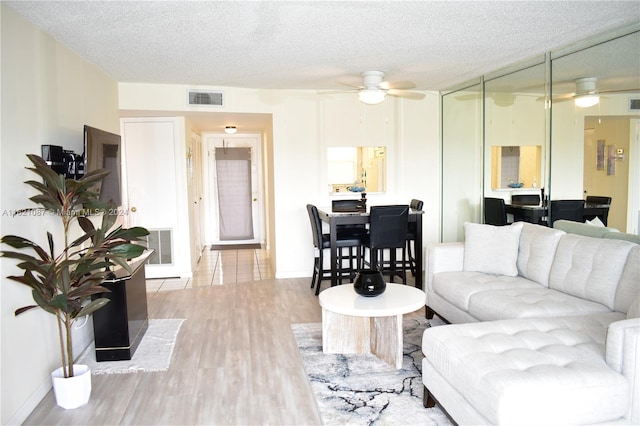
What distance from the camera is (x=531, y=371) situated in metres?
2.08

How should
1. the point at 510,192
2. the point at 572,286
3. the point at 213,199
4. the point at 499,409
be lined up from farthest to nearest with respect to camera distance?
the point at 213,199
the point at 510,192
the point at 572,286
the point at 499,409

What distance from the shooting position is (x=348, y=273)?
18.9 feet

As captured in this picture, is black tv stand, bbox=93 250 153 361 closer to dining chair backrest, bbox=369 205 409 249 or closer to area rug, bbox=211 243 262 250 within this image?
dining chair backrest, bbox=369 205 409 249

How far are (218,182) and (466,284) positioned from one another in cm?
616

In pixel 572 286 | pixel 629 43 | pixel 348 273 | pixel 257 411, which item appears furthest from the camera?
pixel 348 273

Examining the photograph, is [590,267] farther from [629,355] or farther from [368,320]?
[368,320]

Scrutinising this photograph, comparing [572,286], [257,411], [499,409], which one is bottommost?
[257,411]

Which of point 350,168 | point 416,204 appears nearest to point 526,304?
point 416,204

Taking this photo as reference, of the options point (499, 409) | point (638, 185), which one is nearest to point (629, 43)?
point (638, 185)

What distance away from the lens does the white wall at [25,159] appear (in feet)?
8.49

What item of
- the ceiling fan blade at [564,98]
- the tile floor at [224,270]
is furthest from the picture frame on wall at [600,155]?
the tile floor at [224,270]

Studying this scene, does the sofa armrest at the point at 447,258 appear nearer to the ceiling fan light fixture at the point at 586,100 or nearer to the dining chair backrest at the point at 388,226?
the dining chair backrest at the point at 388,226

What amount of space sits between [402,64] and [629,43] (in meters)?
1.85

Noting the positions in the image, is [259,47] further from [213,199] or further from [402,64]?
[213,199]
